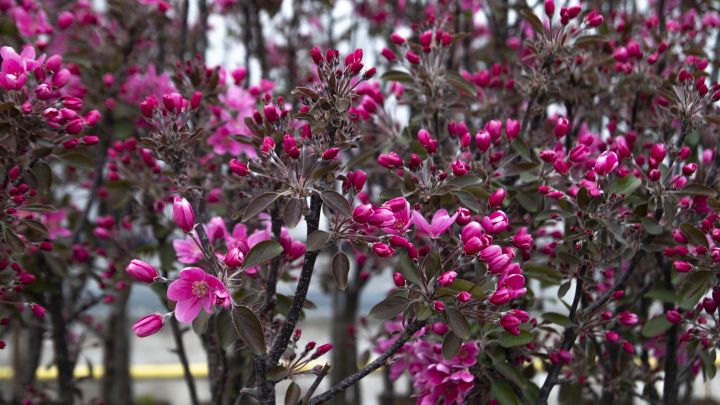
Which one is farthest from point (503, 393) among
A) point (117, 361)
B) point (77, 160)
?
point (117, 361)

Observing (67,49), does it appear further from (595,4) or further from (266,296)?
(595,4)

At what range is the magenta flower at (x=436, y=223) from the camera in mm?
1685

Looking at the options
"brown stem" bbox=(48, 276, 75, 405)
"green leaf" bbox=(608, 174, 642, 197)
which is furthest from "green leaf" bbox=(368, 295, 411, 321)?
"brown stem" bbox=(48, 276, 75, 405)

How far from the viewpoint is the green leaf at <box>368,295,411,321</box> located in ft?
5.32

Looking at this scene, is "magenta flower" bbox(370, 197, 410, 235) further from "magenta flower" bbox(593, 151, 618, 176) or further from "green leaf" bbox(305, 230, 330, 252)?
"magenta flower" bbox(593, 151, 618, 176)

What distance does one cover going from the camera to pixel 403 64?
2379 millimetres

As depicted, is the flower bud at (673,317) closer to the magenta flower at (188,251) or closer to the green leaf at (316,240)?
the green leaf at (316,240)

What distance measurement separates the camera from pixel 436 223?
1699 millimetres

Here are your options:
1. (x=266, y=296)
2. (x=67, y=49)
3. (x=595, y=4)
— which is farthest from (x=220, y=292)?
(x=595, y=4)

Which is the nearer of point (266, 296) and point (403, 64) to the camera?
point (266, 296)

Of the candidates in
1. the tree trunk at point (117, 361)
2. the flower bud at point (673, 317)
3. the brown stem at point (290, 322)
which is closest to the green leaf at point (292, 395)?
the brown stem at point (290, 322)

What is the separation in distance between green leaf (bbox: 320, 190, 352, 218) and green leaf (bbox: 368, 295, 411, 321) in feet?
0.78

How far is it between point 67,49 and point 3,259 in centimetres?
183

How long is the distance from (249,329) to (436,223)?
1.67ft
